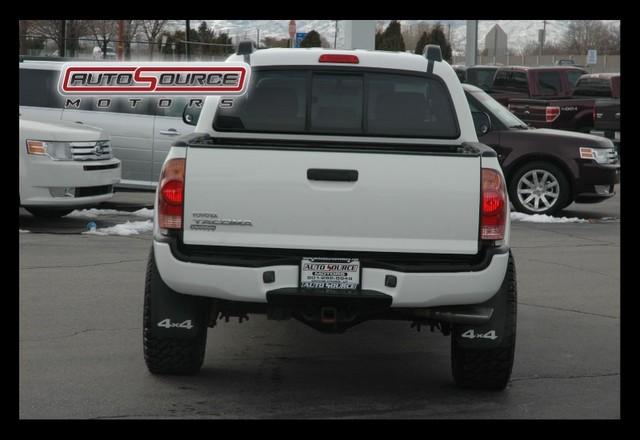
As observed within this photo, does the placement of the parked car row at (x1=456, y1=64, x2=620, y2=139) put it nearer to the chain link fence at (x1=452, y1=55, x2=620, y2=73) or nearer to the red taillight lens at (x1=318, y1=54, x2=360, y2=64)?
the red taillight lens at (x1=318, y1=54, x2=360, y2=64)

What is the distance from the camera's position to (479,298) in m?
5.98

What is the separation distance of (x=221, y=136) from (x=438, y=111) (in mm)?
1367

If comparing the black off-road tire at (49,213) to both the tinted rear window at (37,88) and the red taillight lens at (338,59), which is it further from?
the red taillight lens at (338,59)

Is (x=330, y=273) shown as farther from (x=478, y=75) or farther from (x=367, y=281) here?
(x=478, y=75)

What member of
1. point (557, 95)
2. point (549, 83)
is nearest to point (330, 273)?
point (549, 83)

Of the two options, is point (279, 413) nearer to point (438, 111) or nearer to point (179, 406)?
point (179, 406)

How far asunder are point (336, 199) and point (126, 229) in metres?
7.49

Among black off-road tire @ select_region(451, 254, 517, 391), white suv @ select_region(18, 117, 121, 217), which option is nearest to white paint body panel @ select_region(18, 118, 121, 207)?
white suv @ select_region(18, 117, 121, 217)

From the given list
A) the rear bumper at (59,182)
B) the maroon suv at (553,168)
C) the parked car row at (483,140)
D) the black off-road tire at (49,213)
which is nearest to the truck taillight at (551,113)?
the parked car row at (483,140)

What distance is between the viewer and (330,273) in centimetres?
591

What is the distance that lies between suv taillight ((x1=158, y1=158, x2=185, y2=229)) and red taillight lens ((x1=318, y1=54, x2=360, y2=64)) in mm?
1603

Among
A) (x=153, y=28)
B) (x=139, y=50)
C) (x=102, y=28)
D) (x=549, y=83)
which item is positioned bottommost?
(x=549, y=83)

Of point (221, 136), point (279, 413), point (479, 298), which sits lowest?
point (279, 413)
